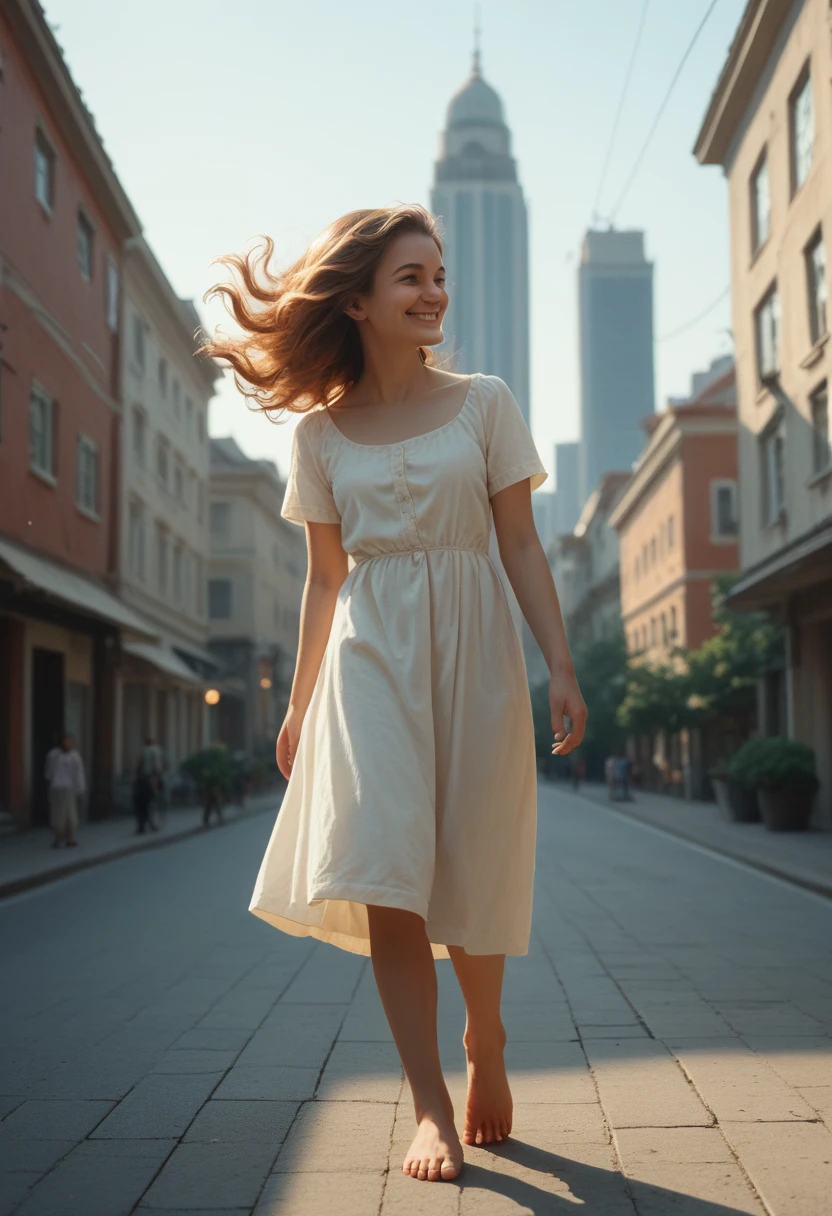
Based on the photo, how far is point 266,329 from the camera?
374cm

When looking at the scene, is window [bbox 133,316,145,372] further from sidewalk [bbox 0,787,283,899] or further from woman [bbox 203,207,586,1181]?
woman [bbox 203,207,586,1181]

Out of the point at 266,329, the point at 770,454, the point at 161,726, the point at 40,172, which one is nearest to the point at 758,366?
the point at 770,454

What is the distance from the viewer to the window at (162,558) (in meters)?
37.5

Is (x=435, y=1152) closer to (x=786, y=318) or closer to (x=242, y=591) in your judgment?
(x=786, y=318)

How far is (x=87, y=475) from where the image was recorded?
85.5 feet

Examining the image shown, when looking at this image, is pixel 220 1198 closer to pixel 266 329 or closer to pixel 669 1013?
pixel 266 329

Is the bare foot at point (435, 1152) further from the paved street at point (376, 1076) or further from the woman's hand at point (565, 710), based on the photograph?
the woman's hand at point (565, 710)

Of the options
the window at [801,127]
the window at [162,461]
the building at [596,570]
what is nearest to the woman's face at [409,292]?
the window at [801,127]

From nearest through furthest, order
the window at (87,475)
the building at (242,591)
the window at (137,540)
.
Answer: the window at (87,475) < the window at (137,540) < the building at (242,591)

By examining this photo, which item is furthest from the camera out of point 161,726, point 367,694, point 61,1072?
point 161,726

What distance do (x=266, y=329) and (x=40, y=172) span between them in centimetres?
2047

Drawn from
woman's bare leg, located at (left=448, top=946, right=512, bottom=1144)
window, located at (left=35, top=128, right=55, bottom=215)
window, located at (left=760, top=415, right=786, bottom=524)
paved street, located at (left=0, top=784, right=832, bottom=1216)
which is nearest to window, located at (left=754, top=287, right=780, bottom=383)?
window, located at (left=760, top=415, right=786, bottom=524)

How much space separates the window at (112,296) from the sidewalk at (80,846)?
9.70 metres

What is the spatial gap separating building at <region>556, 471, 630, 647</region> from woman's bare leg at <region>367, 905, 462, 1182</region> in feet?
190
